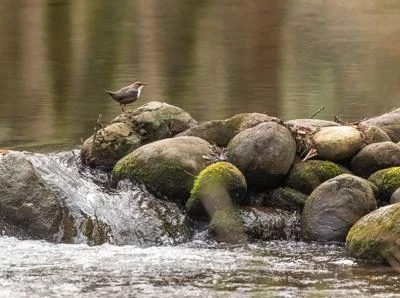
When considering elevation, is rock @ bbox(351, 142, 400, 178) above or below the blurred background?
above

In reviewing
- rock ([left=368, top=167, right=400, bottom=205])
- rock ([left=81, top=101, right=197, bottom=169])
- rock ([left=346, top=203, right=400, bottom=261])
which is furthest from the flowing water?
rock ([left=368, top=167, right=400, bottom=205])

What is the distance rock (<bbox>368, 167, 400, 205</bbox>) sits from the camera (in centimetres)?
1024

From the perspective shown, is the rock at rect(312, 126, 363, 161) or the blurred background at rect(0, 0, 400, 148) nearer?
the rock at rect(312, 126, 363, 161)

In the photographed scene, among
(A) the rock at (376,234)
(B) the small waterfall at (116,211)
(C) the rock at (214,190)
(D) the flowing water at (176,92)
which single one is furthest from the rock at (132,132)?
(A) the rock at (376,234)

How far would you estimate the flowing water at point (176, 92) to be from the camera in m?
7.83

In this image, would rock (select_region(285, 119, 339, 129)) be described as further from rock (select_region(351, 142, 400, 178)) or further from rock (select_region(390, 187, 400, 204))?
Result: rock (select_region(390, 187, 400, 204))

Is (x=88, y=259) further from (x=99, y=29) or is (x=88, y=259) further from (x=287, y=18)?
(x=287, y=18)

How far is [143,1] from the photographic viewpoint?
3400 centimetres

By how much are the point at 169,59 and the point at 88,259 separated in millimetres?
17660

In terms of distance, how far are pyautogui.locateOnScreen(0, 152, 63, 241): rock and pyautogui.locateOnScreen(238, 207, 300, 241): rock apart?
77.7 inches

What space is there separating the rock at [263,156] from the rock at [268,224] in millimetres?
453

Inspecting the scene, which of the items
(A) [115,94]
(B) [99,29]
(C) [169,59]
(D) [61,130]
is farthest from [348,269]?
(B) [99,29]

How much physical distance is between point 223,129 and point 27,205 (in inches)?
109

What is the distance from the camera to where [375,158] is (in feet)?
35.0
